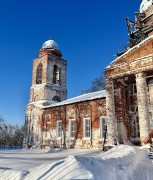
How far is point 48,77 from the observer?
1057 inches

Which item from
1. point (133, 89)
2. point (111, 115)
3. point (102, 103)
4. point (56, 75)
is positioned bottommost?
point (111, 115)

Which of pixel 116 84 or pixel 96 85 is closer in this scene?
pixel 116 84

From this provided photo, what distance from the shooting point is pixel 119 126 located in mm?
13938

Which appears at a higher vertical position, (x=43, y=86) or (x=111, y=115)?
(x=43, y=86)

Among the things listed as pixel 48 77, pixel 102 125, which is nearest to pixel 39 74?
pixel 48 77

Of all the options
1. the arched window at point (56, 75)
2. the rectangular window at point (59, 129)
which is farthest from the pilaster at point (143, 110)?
the arched window at point (56, 75)

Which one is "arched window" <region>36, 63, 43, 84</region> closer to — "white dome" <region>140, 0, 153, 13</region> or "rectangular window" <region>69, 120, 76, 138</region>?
"rectangular window" <region>69, 120, 76, 138</region>

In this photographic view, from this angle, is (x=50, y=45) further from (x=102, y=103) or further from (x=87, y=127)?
(x=87, y=127)

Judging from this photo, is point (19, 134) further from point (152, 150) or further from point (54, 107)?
point (152, 150)

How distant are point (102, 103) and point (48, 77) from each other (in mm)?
11484

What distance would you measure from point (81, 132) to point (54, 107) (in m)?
5.08

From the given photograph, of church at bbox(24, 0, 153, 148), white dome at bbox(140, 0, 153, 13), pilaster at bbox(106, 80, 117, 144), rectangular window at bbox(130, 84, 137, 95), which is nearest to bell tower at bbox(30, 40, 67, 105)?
church at bbox(24, 0, 153, 148)

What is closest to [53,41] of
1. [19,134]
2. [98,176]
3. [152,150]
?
[152,150]

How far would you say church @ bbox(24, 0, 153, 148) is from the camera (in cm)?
1291
